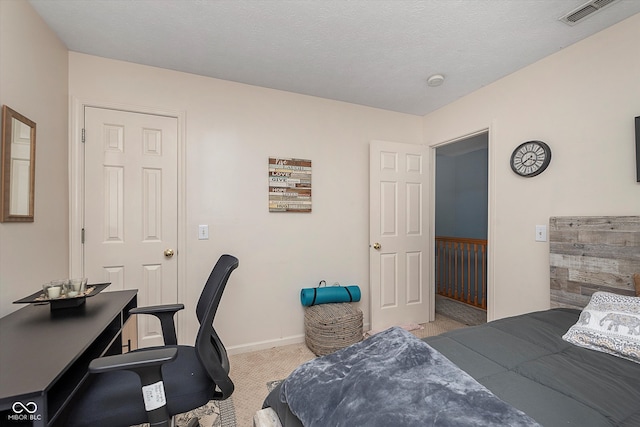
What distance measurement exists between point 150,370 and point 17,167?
4.48 ft

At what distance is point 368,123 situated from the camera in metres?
3.12

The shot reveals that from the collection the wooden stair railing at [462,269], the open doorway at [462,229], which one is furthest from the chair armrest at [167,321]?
the wooden stair railing at [462,269]

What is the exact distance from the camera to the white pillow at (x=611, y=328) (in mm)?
1178

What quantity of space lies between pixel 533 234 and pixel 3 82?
350 centimetres

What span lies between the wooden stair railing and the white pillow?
2441mm

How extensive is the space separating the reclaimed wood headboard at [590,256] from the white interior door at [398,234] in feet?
4.23

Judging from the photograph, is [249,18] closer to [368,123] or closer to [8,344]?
[368,123]

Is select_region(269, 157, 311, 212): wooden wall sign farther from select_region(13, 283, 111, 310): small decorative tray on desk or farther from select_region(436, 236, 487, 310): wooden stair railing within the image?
select_region(436, 236, 487, 310): wooden stair railing

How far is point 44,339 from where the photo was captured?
1.07 meters

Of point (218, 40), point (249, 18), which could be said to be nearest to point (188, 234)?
point (218, 40)

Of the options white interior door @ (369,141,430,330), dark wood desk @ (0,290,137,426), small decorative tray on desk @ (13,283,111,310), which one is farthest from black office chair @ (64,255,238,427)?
white interior door @ (369,141,430,330)

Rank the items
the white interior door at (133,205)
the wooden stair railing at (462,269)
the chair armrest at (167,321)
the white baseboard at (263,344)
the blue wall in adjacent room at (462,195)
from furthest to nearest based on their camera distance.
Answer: the blue wall in adjacent room at (462,195) < the wooden stair railing at (462,269) < the white baseboard at (263,344) < the white interior door at (133,205) < the chair armrest at (167,321)

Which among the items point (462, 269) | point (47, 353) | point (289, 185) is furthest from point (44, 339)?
point (462, 269)

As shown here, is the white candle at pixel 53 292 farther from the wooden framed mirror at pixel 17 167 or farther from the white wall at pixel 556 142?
the white wall at pixel 556 142
